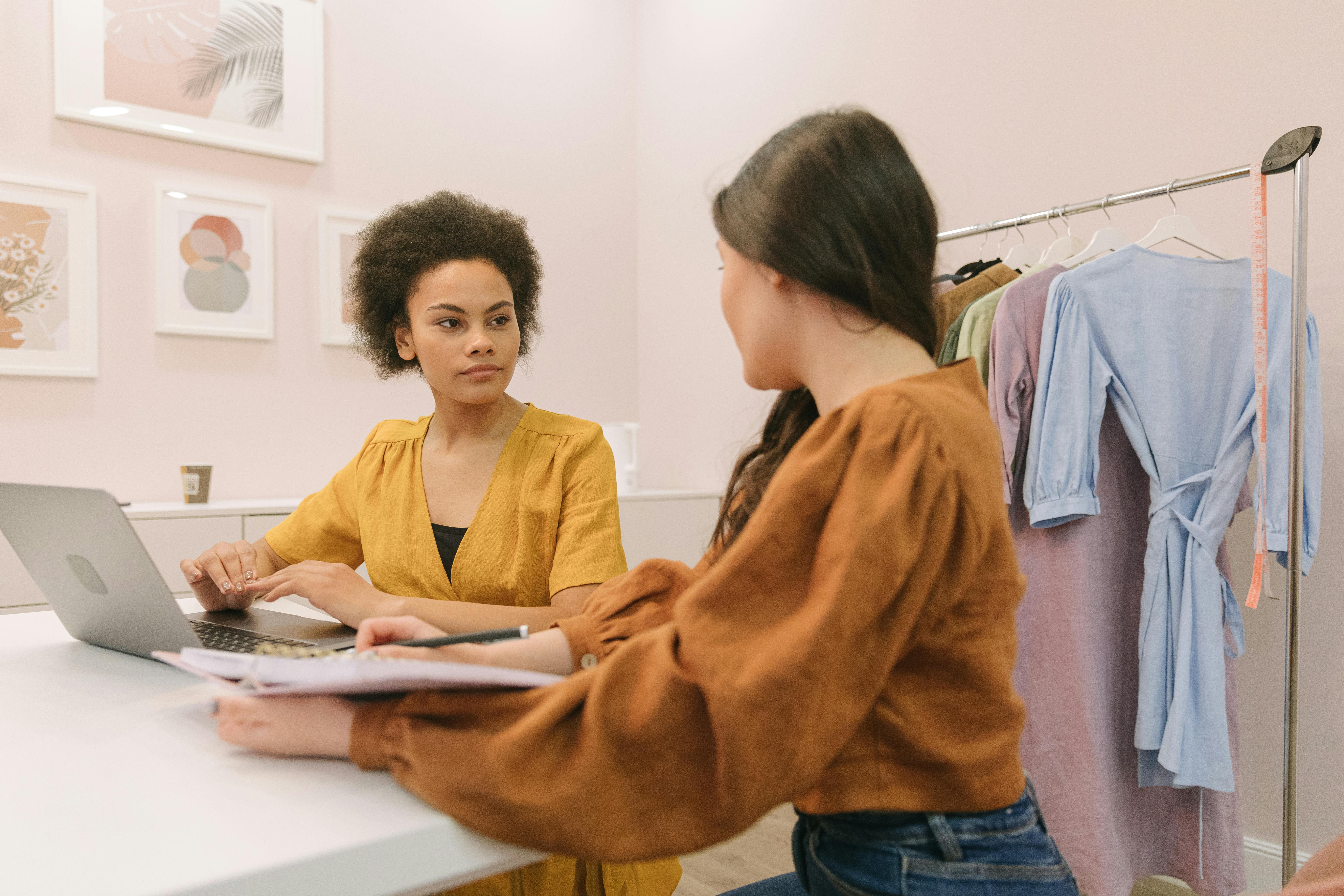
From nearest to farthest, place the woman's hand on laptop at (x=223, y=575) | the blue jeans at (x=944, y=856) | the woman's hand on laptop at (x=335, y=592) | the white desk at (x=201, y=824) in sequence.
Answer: the white desk at (x=201, y=824) < the blue jeans at (x=944, y=856) < the woman's hand on laptop at (x=335, y=592) < the woman's hand on laptop at (x=223, y=575)

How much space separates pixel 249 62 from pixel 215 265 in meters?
0.68

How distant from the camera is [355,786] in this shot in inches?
25.1

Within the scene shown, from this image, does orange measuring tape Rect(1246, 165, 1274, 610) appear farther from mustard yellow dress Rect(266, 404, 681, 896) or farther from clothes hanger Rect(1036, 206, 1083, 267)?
mustard yellow dress Rect(266, 404, 681, 896)

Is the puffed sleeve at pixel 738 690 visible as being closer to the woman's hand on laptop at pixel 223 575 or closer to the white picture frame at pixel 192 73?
the woman's hand on laptop at pixel 223 575

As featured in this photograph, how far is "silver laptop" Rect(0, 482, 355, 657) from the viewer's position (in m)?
0.91

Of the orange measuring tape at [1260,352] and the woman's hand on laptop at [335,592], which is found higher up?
the orange measuring tape at [1260,352]

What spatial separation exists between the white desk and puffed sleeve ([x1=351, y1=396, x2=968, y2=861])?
31 mm

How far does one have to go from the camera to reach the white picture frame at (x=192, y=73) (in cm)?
269

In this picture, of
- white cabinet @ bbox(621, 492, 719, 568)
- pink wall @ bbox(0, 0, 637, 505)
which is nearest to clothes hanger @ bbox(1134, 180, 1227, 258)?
white cabinet @ bbox(621, 492, 719, 568)

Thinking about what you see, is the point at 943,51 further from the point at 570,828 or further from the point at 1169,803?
the point at 570,828

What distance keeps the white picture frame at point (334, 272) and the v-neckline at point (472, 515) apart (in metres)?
1.80

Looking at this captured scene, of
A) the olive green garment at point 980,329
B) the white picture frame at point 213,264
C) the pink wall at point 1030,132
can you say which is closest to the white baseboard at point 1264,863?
the pink wall at point 1030,132

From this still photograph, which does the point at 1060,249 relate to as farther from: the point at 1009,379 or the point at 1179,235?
the point at 1009,379

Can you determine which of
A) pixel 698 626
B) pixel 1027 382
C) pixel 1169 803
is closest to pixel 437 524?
pixel 698 626
